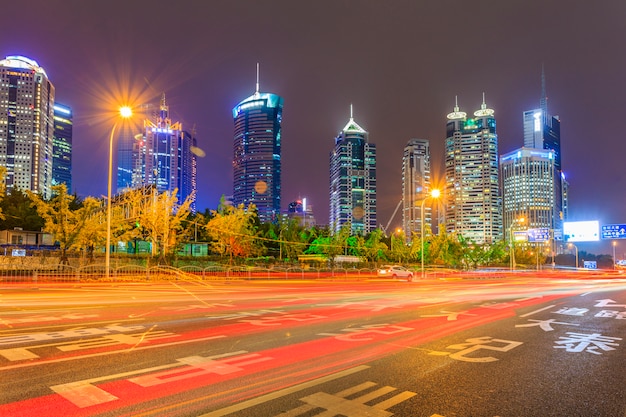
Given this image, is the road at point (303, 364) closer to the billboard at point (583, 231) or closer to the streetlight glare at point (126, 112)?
the streetlight glare at point (126, 112)

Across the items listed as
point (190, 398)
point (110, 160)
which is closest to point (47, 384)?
point (190, 398)

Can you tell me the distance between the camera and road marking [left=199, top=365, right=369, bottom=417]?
4719 millimetres

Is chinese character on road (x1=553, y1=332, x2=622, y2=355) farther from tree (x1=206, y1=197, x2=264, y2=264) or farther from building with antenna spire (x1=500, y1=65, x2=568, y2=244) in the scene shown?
building with antenna spire (x1=500, y1=65, x2=568, y2=244)

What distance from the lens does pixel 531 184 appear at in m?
154

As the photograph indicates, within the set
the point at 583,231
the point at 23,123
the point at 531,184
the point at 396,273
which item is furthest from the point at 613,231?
the point at 23,123

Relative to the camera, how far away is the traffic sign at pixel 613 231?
1820 inches

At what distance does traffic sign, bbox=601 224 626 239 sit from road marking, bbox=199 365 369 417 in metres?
50.3

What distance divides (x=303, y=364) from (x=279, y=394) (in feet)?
5.05

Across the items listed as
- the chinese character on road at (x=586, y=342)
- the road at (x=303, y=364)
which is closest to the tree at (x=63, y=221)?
the road at (x=303, y=364)

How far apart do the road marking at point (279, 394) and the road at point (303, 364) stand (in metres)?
0.03

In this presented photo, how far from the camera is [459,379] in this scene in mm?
6082

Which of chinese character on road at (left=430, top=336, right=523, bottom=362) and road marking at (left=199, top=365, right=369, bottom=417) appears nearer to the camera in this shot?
road marking at (left=199, top=365, right=369, bottom=417)

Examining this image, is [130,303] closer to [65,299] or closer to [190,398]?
[65,299]

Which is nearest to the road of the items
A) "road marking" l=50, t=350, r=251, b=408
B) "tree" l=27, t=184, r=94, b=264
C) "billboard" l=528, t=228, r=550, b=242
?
"road marking" l=50, t=350, r=251, b=408
